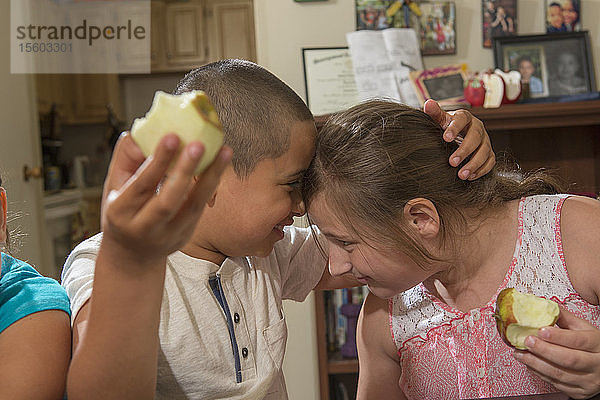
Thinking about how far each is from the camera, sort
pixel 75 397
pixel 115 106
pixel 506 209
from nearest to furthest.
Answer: pixel 75 397 → pixel 506 209 → pixel 115 106

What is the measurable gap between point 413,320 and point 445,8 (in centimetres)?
159

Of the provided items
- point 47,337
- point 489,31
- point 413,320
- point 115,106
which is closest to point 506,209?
point 413,320

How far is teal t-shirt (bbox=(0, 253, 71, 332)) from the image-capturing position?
807 mm

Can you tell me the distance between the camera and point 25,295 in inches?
32.8

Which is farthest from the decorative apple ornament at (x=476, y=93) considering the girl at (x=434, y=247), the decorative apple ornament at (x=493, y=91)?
the girl at (x=434, y=247)

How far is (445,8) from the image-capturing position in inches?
98.0

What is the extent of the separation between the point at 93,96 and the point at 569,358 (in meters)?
5.56

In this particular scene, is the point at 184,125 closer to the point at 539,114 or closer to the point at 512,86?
the point at 539,114

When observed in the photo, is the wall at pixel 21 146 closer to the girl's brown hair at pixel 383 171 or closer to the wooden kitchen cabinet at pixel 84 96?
the wooden kitchen cabinet at pixel 84 96

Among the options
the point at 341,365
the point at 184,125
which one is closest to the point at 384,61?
the point at 341,365

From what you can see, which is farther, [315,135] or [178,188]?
[315,135]

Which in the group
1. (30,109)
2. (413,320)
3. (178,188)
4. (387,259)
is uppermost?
(30,109)

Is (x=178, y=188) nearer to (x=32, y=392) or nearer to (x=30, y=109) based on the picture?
(x=32, y=392)

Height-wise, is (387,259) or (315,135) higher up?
(315,135)
